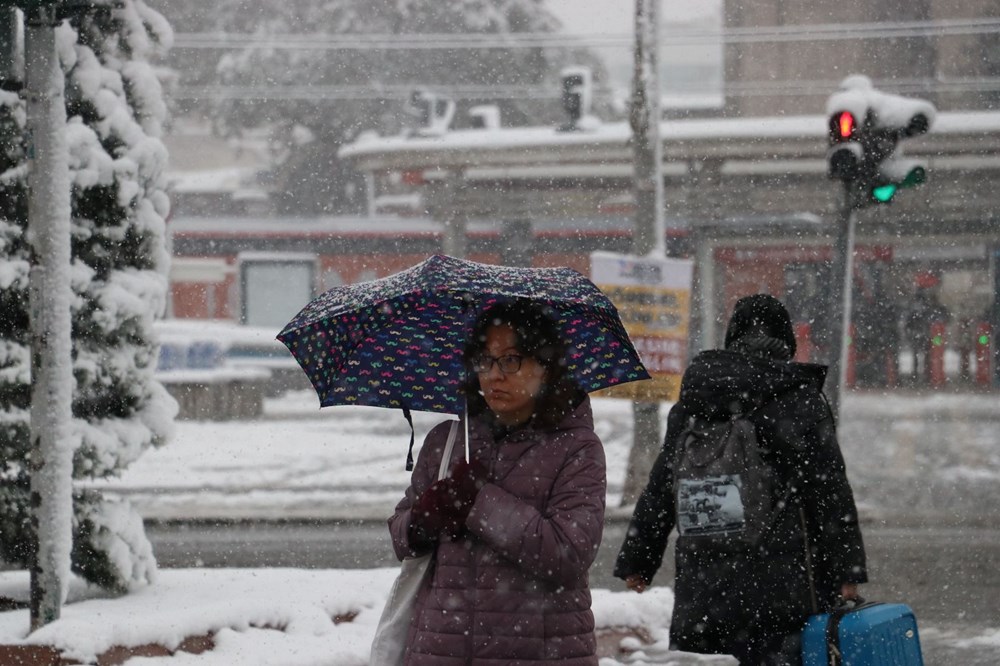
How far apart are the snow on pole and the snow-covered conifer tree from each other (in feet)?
2.60

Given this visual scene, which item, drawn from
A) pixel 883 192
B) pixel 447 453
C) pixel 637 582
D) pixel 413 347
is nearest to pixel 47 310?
pixel 413 347

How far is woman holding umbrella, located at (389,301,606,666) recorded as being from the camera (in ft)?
10.1

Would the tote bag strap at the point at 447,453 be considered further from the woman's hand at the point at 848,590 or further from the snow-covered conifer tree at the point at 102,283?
the snow-covered conifer tree at the point at 102,283

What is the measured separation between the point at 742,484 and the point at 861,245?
996 inches

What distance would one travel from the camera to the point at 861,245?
2836 centimetres

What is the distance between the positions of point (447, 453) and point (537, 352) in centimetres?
30

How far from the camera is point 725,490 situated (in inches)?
156

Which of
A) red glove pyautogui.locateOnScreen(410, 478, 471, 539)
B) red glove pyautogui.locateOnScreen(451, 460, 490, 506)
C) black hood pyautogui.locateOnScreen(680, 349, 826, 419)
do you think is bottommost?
red glove pyautogui.locateOnScreen(410, 478, 471, 539)

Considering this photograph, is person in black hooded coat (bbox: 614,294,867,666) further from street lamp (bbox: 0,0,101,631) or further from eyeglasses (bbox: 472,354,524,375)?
street lamp (bbox: 0,0,101,631)

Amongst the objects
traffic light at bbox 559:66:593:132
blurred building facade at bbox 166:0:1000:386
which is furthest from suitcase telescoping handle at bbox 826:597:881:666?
traffic light at bbox 559:66:593:132

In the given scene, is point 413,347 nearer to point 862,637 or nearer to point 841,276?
point 862,637

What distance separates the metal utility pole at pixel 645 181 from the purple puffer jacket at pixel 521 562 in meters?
9.50

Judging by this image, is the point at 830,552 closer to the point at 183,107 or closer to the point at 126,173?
the point at 126,173

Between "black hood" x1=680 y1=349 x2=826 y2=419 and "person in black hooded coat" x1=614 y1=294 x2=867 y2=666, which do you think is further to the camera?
"black hood" x1=680 y1=349 x2=826 y2=419
